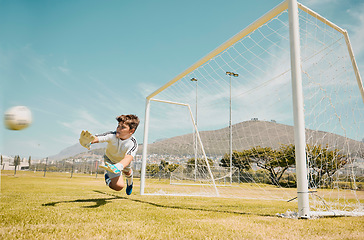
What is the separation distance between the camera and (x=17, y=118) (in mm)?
3615

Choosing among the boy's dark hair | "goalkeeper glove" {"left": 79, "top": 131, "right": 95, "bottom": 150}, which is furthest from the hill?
"goalkeeper glove" {"left": 79, "top": 131, "right": 95, "bottom": 150}

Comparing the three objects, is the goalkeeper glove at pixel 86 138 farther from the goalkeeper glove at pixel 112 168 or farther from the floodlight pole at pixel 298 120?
the floodlight pole at pixel 298 120

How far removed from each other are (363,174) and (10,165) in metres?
45.9

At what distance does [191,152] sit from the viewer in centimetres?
1855

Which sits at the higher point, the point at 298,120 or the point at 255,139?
the point at 255,139

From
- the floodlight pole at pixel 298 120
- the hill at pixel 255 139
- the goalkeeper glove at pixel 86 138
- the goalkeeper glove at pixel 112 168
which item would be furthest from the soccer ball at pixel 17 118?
the hill at pixel 255 139

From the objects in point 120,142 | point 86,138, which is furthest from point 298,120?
point 86,138

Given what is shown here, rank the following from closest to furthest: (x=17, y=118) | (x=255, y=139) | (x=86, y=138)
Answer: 1. (x=17, y=118)
2. (x=86, y=138)
3. (x=255, y=139)

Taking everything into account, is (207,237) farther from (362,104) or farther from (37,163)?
(37,163)

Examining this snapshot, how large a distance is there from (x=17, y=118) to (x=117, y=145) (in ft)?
6.21

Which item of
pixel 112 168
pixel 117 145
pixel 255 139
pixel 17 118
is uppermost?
pixel 255 139

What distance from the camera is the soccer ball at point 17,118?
141 inches

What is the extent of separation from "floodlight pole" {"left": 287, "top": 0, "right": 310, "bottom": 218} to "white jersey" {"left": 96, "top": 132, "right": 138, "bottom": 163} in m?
3.16

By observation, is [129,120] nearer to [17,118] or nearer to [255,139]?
[17,118]
